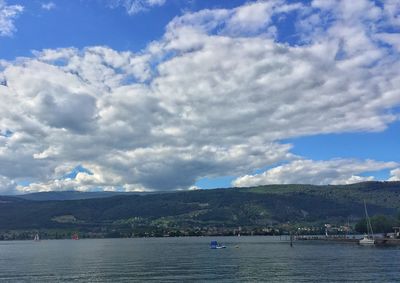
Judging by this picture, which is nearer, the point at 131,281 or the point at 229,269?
the point at 131,281

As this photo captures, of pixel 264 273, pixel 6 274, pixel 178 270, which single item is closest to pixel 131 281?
pixel 178 270

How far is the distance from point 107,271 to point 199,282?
44.6 metres

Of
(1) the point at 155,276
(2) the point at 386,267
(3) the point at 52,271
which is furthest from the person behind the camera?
(3) the point at 52,271

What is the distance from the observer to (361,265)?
493 feet

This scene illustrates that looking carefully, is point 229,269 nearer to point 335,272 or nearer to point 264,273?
point 264,273

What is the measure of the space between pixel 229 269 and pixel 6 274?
6660cm

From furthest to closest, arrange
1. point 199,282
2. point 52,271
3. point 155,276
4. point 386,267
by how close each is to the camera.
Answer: point 52,271 → point 386,267 → point 155,276 → point 199,282

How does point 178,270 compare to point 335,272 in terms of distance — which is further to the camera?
point 178,270

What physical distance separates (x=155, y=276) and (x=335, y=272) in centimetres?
4780

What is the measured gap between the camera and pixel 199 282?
114875 mm

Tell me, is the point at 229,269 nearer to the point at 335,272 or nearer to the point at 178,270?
the point at 178,270

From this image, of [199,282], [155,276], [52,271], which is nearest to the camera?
[199,282]

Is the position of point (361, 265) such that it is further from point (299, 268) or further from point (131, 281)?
point (131, 281)

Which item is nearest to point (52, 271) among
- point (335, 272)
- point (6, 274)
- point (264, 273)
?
point (6, 274)
